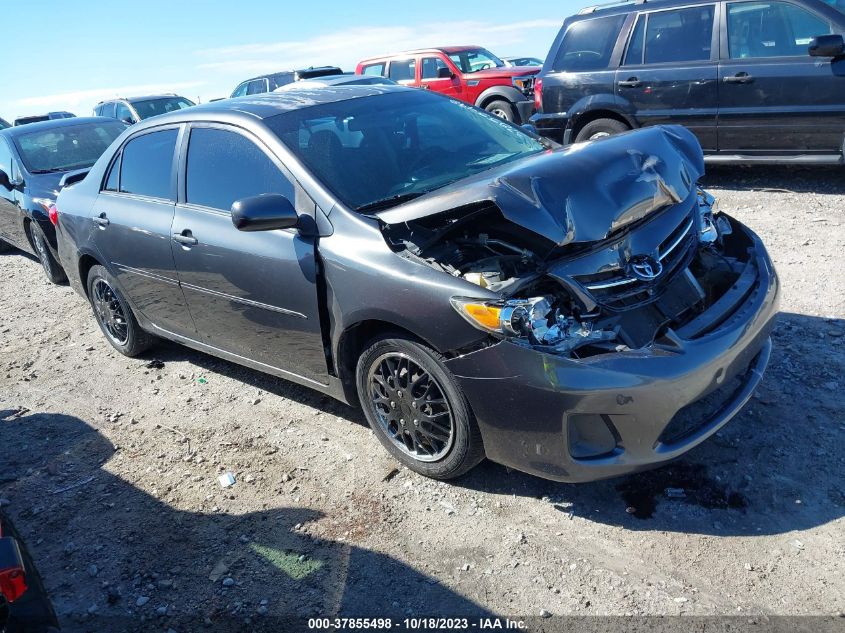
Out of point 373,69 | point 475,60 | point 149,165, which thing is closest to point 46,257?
point 149,165

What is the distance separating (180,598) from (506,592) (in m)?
1.39

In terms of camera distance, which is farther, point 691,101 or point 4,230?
point 4,230

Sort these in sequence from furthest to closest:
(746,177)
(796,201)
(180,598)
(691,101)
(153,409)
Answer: (746,177) → (691,101) → (796,201) → (153,409) → (180,598)

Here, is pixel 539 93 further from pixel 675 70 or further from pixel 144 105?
pixel 144 105

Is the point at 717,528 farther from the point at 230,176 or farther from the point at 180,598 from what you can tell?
the point at 230,176

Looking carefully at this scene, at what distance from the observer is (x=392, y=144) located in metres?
4.01

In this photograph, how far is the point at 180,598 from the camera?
9.79ft

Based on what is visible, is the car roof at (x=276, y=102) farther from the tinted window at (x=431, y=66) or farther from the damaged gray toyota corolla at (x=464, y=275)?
the tinted window at (x=431, y=66)

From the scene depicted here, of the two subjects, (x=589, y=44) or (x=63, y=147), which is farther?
(x=589, y=44)

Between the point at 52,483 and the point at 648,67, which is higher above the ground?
the point at 648,67

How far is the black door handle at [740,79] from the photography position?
23.8 ft

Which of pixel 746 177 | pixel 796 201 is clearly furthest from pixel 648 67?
pixel 796 201

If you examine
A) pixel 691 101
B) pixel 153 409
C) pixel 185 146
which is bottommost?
pixel 153 409

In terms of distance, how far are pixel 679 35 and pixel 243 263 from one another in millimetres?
6171
